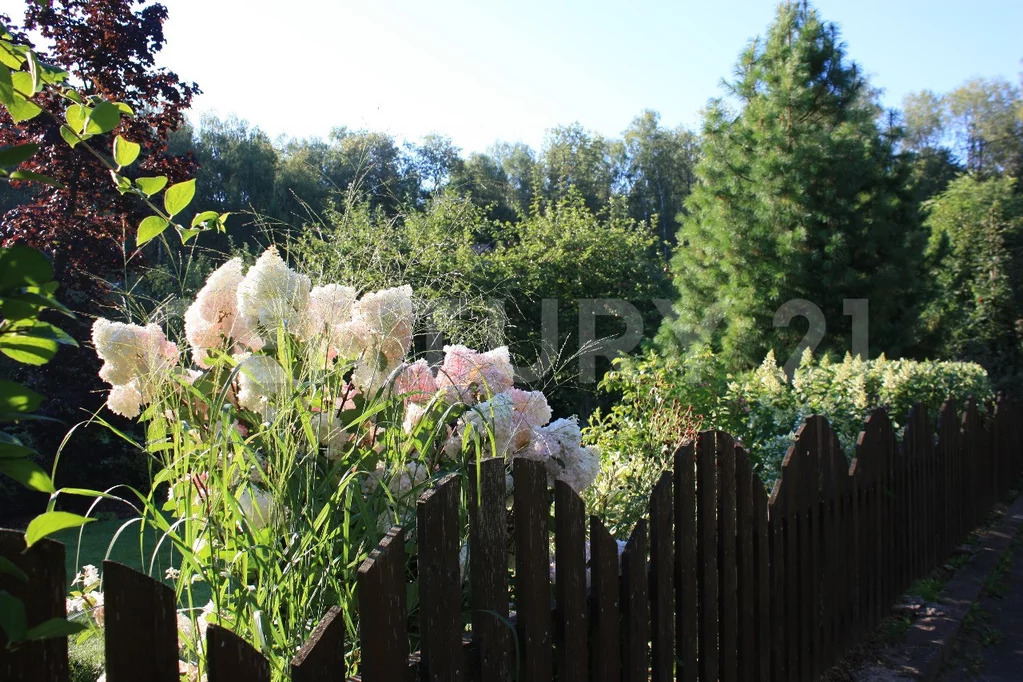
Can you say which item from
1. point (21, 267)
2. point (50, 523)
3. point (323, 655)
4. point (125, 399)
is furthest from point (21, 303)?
point (125, 399)

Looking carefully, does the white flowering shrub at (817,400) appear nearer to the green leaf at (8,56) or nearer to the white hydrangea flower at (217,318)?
the white hydrangea flower at (217,318)

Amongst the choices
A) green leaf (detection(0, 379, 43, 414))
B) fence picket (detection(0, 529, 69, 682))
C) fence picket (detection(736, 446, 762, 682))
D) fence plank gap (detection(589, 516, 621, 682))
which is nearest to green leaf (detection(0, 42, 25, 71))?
green leaf (detection(0, 379, 43, 414))

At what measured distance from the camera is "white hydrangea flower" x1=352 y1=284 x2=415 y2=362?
1.71m

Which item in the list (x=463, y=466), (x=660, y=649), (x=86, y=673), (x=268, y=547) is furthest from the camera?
(x=86, y=673)

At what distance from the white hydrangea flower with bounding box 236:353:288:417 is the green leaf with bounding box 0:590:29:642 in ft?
3.00

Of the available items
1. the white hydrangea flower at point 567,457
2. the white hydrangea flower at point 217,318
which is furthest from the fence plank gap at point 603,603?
the white hydrangea flower at point 217,318

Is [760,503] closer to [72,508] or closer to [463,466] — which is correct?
[463,466]

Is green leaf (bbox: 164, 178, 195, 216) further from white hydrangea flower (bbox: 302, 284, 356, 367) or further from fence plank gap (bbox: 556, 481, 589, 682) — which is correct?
fence plank gap (bbox: 556, 481, 589, 682)

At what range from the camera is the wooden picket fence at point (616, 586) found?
989mm

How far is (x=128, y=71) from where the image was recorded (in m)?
5.69

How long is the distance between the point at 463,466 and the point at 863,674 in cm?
204

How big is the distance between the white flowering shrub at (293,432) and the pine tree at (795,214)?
305 inches

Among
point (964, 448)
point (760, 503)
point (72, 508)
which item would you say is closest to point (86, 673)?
point (760, 503)

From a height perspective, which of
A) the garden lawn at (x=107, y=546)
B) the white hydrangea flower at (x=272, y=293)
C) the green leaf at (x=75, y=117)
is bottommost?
the garden lawn at (x=107, y=546)
